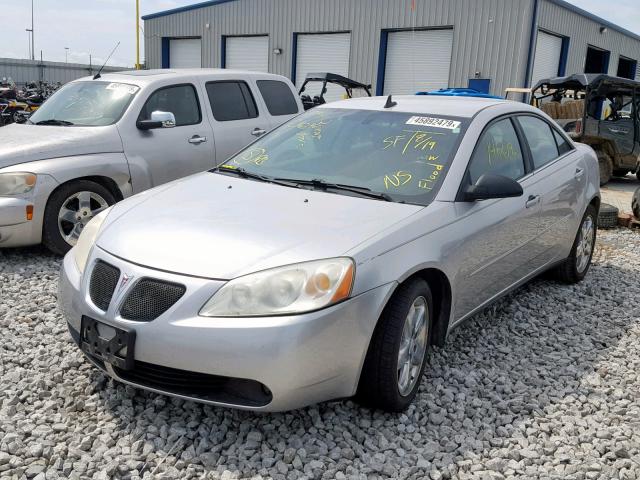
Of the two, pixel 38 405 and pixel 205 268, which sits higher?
pixel 205 268

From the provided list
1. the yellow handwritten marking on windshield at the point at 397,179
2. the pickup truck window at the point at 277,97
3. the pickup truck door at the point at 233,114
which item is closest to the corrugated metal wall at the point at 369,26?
the pickup truck window at the point at 277,97

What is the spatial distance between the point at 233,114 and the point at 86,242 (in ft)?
13.1

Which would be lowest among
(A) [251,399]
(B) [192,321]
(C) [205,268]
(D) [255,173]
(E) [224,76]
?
(A) [251,399]

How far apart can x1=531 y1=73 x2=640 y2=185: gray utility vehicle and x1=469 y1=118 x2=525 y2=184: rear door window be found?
8217mm

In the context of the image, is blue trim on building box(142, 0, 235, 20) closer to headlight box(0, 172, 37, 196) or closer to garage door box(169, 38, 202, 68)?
garage door box(169, 38, 202, 68)

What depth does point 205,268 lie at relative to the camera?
9.21 feet

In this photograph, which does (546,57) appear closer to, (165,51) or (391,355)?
(165,51)

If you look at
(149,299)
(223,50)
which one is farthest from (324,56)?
(149,299)

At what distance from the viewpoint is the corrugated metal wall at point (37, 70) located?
3095 centimetres

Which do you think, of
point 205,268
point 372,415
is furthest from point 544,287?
point 205,268

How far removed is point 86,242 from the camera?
3.46 meters

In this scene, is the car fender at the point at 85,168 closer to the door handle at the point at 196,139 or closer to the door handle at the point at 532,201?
the door handle at the point at 196,139

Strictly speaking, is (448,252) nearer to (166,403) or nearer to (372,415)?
(372,415)

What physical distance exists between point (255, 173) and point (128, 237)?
3.71 ft
